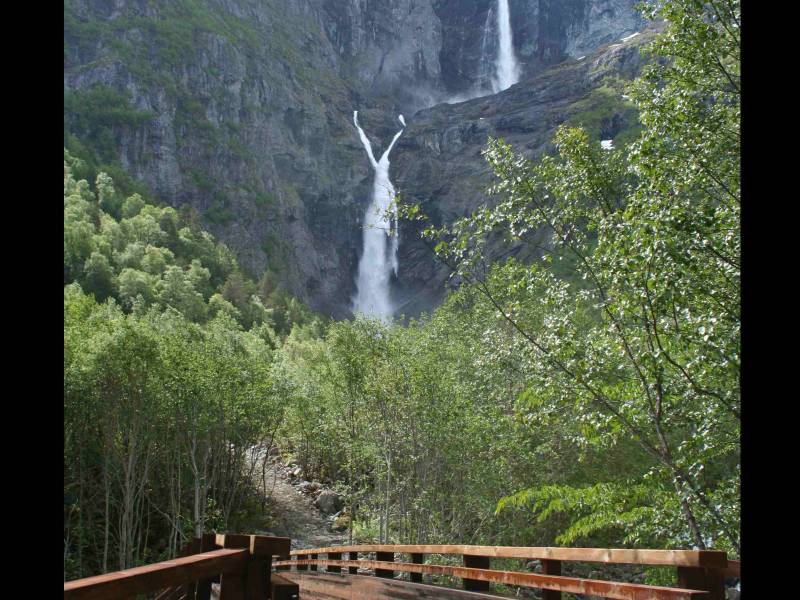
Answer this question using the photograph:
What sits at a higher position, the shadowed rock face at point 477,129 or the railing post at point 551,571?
the shadowed rock face at point 477,129

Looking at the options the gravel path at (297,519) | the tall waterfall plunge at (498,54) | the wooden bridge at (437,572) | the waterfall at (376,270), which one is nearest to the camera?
the wooden bridge at (437,572)

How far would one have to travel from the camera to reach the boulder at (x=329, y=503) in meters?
36.2

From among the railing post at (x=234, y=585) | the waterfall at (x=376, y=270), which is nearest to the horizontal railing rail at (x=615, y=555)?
the railing post at (x=234, y=585)

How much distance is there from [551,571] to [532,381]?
14.1 feet

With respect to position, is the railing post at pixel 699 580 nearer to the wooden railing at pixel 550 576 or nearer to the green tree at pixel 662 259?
the wooden railing at pixel 550 576

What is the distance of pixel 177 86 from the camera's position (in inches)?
4820

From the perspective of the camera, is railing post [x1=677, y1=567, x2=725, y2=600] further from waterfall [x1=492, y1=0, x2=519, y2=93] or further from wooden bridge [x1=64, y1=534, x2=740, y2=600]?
waterfall [x1=492, y1=0, x2=519, y2=93]

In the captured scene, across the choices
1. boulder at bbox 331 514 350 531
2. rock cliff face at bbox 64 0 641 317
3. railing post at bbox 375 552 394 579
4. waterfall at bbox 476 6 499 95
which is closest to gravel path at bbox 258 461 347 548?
boulder at bbox 331 514 350 531

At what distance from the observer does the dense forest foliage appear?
645 centimetres

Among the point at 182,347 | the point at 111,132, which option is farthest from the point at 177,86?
the point at 182,347

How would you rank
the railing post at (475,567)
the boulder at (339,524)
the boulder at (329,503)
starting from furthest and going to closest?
the boulder at (329,503)
the boulder at (339,524)
the railing post at (475,567)

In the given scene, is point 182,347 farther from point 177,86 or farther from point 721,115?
point 177,86

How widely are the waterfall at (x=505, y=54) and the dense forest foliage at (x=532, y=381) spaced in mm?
124648
